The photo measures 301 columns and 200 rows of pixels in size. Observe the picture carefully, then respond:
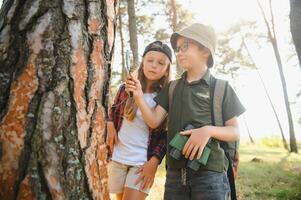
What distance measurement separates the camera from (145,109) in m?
2.72

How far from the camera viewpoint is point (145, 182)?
117 inches

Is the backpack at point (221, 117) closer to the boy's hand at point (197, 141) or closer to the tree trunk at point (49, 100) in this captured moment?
the boy's hand at point (197, 141)

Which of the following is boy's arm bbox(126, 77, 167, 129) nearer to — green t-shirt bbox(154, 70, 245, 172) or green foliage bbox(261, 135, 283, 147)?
green t-shirt bbox(154, 70, 245, 172)

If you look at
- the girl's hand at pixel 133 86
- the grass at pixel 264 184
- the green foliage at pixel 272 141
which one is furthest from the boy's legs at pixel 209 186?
the green foliage at pixel 272 141

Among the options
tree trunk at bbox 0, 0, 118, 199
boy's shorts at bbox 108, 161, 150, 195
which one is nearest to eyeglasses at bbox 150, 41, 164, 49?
boy's shorts at bbox 108, 161, 150, 195

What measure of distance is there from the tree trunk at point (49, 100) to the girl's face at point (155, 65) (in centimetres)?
144

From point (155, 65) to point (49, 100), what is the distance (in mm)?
1675

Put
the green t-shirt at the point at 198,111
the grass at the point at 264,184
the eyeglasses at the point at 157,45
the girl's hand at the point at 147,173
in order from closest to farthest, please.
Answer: the green t-shirt at the point at 198,111, the girl's hand at the point at 147,173, the eyeglasses at the point at 157,45, the grass at the point at 264,184

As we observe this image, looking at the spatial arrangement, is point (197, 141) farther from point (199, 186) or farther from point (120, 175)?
point (120, 175)

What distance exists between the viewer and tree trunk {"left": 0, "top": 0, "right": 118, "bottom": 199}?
1426 millimetres

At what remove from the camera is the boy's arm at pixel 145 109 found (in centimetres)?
262

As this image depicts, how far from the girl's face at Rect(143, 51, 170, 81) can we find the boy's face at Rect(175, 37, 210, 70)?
193mm

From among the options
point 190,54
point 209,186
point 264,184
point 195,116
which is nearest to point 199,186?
point 209,186

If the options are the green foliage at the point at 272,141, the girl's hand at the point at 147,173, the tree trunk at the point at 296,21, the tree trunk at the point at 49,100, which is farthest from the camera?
the green foliage at the point at 272,141
